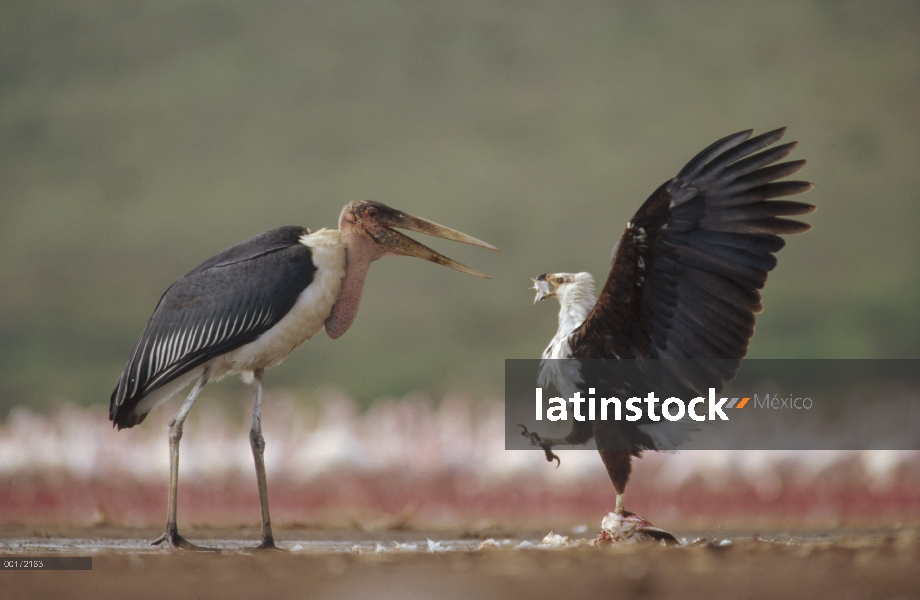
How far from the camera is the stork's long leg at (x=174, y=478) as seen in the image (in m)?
3.31

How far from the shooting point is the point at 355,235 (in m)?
3.73

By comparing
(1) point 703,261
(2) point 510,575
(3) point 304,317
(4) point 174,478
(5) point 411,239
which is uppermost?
(5) point 411,239

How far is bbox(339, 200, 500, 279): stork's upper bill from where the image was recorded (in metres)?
3.74

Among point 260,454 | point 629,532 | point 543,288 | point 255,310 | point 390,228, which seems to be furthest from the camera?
point 543,288

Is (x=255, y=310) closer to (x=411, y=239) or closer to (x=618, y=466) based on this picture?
(x=411, y=239)

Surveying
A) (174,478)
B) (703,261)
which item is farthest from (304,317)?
(703,261)

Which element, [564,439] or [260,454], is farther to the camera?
[564,439]

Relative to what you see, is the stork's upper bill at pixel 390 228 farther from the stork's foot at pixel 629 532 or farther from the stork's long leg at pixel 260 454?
the stork's foot at pixel 629 532

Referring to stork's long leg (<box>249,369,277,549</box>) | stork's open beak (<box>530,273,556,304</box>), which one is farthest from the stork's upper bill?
stork's long leg (<box>249,369,277,549</box>)

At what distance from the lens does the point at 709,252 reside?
3.47 metres

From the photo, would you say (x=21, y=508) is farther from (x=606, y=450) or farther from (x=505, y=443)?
(x=606, y=450)

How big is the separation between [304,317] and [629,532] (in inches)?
55.0

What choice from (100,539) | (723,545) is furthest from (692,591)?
(100,539)

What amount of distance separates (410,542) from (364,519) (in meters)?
1.24
